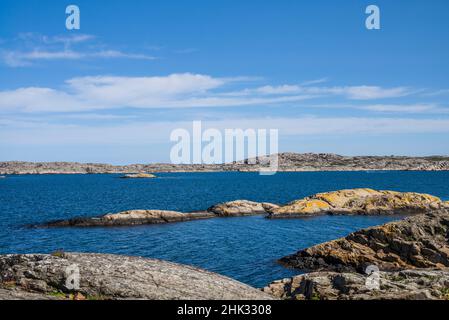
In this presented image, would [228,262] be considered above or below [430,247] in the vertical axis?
below

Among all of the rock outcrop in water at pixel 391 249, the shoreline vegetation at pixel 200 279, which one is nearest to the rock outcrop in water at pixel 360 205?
the rock outcrop in water at pixel 391 249

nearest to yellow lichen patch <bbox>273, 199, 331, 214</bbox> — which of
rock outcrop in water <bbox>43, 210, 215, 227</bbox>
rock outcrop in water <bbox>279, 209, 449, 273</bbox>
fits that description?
rock outcrop in water <bbox>43, 210, 215, 227</bbox>

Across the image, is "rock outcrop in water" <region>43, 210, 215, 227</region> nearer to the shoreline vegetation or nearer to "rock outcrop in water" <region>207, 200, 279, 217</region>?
"rock outcrop in water" <region>207, 200, 279, 217</region>

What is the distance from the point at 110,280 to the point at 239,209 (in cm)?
5708

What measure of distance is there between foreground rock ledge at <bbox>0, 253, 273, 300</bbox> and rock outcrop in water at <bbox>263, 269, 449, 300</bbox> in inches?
164

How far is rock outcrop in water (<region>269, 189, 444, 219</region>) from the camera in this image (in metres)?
67.9

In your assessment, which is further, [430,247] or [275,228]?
[275,228]

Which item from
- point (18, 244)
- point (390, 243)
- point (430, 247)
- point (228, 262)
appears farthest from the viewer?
point (18, 244)

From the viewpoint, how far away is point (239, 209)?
Answer: 2837 inches

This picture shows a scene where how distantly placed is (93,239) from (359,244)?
32237 millimetres
